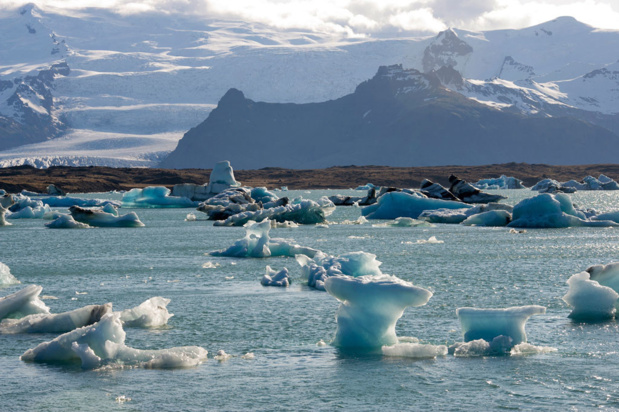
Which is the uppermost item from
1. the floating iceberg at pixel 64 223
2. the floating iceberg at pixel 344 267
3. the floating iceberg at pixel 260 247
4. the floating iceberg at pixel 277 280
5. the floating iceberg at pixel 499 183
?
the floating iceberg at pixel 344 267

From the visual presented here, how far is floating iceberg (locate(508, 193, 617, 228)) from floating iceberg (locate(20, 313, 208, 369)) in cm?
2837

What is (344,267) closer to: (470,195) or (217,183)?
(470,195)

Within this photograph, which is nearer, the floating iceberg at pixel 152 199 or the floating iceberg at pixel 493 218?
the floating iceberg at pixel 493 218

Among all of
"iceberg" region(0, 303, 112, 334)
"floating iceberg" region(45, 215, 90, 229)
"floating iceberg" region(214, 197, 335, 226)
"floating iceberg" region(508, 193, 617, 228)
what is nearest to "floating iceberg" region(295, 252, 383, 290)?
"iceberg" region(0, 303, 112, 334)

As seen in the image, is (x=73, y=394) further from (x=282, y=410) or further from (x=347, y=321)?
(x=347, y=321)

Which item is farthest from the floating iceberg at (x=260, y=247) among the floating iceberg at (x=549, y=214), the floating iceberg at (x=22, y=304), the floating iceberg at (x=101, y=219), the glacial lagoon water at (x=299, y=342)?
the floating iceberg at (x=101, y=219)

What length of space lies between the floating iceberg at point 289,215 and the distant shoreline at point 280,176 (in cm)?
6432

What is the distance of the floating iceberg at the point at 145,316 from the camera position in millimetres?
13336

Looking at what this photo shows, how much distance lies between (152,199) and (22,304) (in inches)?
2062

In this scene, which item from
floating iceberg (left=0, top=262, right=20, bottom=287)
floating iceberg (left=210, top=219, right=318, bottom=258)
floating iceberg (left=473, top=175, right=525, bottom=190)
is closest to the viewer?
floating iceberg (left=0, top=262, right=20, bottom=287)

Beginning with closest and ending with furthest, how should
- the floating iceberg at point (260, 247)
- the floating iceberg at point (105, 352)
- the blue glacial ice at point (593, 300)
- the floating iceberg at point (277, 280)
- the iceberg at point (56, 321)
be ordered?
the floating iceberg at point (105, 352) < the iceberg at point (56, 321) < the blue glacial ice at point (593, 300) < the floating iceberg at point (277, 280) < the floating iceberg at point (260, 247)

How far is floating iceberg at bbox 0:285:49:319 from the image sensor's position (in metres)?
13.5

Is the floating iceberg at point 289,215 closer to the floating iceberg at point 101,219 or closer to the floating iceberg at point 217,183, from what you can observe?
the floating iceberg at point 101,219

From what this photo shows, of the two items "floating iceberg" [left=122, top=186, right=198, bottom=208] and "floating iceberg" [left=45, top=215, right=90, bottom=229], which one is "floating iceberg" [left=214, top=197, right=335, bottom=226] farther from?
"floating iceberg" [left=122, top=186, right=198, bottom=208]
